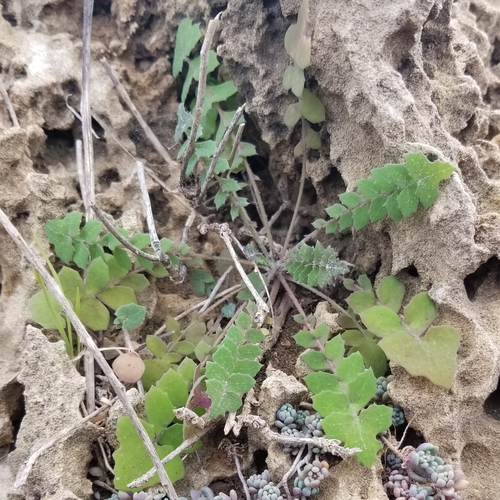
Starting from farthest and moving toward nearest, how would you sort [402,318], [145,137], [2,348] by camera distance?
1. [145,137]
2. [2,348]
3. [402,318]

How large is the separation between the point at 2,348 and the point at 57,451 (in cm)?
48

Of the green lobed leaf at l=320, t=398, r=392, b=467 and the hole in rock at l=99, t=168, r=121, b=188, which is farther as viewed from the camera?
the hole in rock at l=99, t=168, r=121, b=188

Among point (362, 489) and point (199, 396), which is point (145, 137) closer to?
point (199, 396)

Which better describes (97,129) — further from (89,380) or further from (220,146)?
(89,380)

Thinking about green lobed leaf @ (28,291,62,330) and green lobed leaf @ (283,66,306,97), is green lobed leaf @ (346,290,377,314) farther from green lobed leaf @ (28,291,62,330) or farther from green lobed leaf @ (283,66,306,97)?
green lobed leaf @ (28,291,62,330)

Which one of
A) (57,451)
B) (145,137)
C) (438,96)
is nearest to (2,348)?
(57,451)

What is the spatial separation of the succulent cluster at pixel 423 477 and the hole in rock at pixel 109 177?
4.92ft

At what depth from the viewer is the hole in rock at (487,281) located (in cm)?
153

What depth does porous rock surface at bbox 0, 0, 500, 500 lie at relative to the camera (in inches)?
55.3

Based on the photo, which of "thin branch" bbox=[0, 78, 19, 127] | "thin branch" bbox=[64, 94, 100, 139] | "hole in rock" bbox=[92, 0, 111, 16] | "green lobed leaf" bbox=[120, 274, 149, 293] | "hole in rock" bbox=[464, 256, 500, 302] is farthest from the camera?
"hole in rock" bbox=[92, 0, 111, 16]

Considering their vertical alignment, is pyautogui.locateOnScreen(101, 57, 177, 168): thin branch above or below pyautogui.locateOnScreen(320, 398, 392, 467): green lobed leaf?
above

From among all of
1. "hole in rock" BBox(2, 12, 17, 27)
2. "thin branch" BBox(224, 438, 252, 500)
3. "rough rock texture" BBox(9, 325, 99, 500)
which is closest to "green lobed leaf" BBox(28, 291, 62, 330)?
"rough rock texture" BBox(9, 325, 99, 500)

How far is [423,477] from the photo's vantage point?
1260 millimetres

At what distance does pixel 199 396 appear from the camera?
1.35 metres
